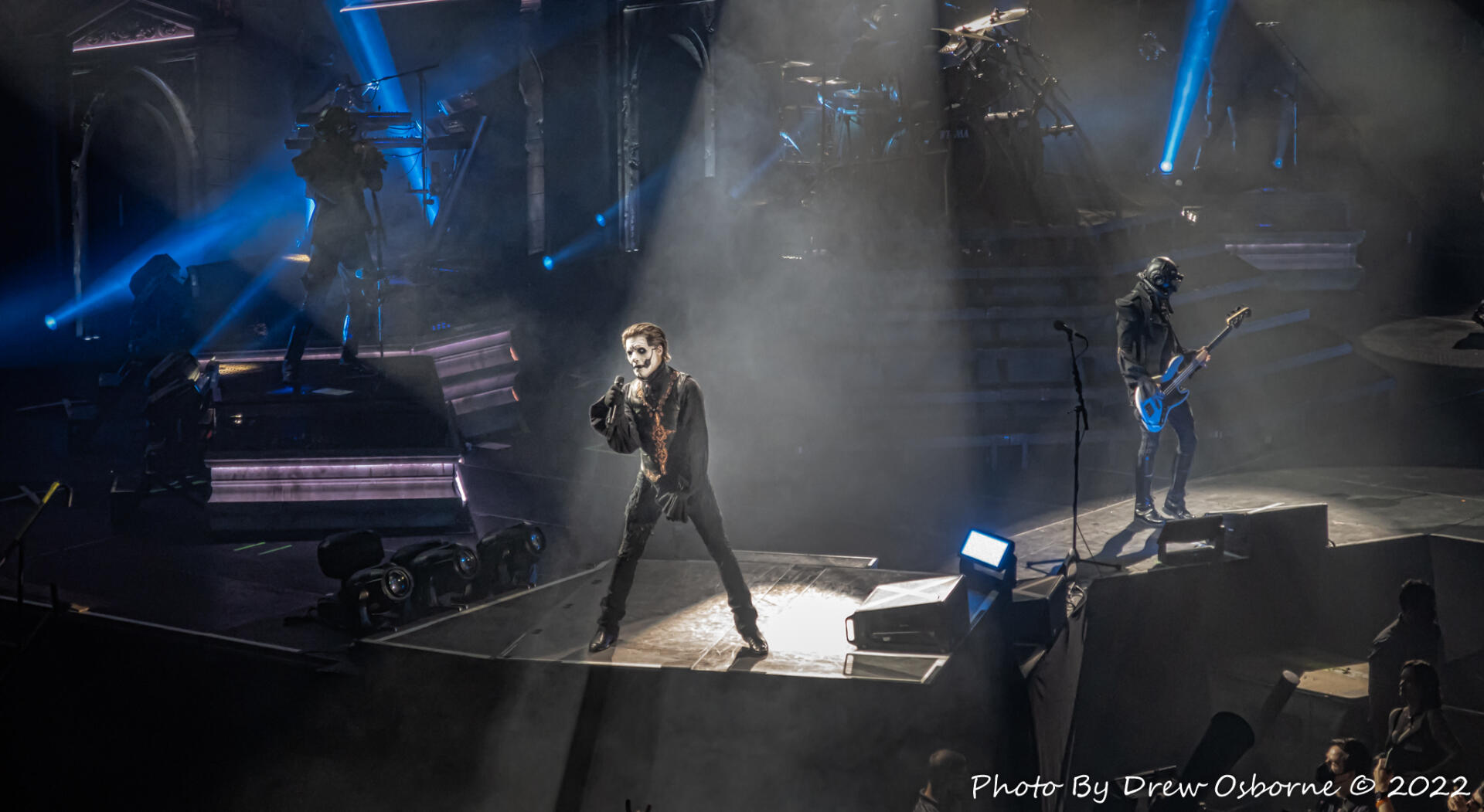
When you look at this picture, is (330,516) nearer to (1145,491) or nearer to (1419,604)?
(1145,491)

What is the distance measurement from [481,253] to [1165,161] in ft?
37.1

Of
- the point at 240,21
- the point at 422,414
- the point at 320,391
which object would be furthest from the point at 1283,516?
the point at 240,21

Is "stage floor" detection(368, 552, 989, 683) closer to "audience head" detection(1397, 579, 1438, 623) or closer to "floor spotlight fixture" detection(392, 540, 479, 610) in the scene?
"floor spotlight fixture" detection(392, 540, 479, 610)

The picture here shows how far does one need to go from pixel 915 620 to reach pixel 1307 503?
453cm

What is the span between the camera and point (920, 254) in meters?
12.3

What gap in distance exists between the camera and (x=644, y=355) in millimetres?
5246

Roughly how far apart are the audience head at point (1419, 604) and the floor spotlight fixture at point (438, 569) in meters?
5.81

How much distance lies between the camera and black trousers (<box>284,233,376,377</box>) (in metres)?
10.4

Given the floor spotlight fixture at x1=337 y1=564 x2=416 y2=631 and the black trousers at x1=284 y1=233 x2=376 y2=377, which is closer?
the floor spotlight fixture at x1=337 y1=564 x2=416 y2=631

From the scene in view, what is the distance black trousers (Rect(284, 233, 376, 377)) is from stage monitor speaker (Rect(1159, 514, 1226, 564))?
327 inches

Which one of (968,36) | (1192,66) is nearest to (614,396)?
(968,36)

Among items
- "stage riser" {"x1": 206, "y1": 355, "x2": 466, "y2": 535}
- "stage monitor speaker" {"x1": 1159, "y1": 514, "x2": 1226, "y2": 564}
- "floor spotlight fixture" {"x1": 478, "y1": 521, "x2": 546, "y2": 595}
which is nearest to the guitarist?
"stage monitor speaker" {"x1": 1159, "y1": 514, "x2": 1226, "y2": 564}

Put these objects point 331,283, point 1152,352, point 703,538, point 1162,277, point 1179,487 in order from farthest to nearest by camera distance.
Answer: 1. point 331,283
2. point 1179,487
3. point 1152,352
4. point 1162,277
5. point 703,538

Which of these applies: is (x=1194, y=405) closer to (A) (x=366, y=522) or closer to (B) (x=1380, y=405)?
(B) (x=1380, y=405)
